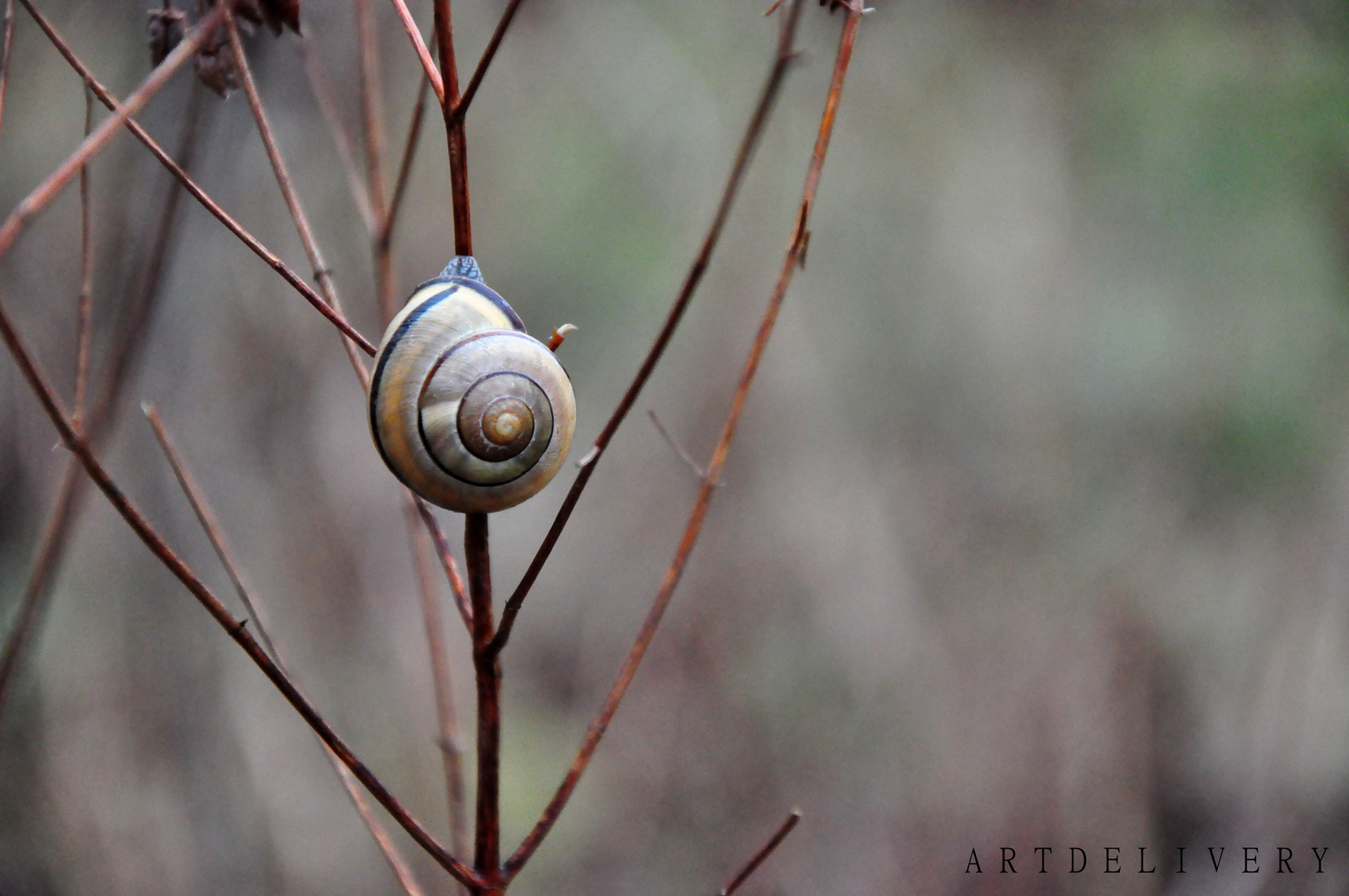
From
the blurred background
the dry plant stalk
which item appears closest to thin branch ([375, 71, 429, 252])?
the dry plant stalk

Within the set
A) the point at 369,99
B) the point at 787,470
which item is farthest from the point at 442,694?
the point at 787,470

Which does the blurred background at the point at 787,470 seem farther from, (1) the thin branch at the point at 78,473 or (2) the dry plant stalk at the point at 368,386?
(2) the dry plant stalk at the point at 368,386

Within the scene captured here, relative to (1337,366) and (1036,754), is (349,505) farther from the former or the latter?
(1337,366)

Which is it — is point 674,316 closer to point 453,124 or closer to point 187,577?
point 453,124

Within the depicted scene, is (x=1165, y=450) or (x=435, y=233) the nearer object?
(x=1165, y=450)

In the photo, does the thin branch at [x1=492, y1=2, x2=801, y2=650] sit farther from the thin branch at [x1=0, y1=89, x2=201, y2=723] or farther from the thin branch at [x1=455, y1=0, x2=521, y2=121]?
the thin branch at [x1=0, y1=89, x2=201, y2=723]

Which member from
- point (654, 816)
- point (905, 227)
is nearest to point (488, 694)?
point (654, 816)
